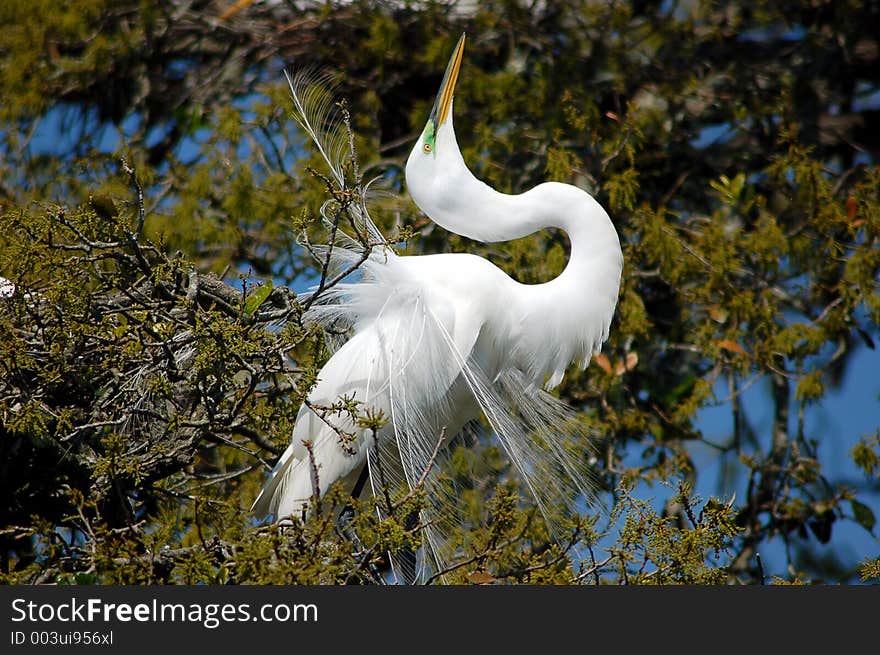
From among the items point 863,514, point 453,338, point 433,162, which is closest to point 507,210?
point 433,162

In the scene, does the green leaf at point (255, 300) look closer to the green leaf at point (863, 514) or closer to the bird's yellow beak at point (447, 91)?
the bird's yellow beak at point (447, 91)

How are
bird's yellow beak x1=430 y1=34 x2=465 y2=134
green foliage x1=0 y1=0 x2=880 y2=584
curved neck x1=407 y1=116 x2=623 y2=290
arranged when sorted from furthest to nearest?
1. bird's yellow beak x1=430 y1=34 x2=465 y2=134
2. curved neck x1=407 y1=116 x2=623 y2=290
3. green foliage x1=0 y1=0 x2=880 y2=584

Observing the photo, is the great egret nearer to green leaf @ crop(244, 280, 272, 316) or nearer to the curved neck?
the curved neck

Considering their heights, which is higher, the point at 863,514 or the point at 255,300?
the point at 255,300

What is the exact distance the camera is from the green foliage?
1801mm

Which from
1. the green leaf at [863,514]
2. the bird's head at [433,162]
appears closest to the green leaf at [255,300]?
the bird's head at [433,162]

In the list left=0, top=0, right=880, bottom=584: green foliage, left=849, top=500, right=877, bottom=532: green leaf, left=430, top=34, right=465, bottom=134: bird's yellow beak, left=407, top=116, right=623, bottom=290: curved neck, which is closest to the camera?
left=0, top=0, right=880, bottom=584: green foliage

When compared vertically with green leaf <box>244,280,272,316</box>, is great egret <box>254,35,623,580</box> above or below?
below

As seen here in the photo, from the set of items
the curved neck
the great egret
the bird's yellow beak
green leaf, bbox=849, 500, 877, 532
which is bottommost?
green leaf, bbox=849, 500, 877, 532

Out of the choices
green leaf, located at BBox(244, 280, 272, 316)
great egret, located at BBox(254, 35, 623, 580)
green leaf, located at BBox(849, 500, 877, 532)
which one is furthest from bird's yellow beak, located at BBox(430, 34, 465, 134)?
green leaf, located at BBox(849, 500, 877, 532)

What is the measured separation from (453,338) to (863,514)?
1.62 m

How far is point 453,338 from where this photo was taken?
88.1 inches

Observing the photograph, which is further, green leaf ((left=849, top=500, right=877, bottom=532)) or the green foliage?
green leaf ((left=849, top=500, right=877, bottom=532))

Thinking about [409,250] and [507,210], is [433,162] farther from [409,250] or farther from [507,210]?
[409,250]
